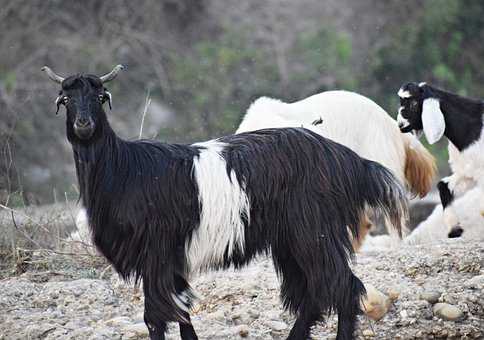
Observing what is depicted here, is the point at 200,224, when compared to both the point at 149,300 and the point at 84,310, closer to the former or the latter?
the point at 149,300

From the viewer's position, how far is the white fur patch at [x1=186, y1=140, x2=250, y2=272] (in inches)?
263

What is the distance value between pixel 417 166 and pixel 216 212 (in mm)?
3711

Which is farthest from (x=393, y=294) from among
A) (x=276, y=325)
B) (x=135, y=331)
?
(x=135, y=331)

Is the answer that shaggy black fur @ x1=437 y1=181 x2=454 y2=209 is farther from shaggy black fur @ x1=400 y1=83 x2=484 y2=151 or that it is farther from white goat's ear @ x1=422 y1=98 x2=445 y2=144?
white goat's ear @ x1=422 y1=98 x2=445 y2=144

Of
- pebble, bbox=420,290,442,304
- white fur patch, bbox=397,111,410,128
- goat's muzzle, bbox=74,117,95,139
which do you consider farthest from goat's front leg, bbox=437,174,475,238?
goat's muzzle, bbox=74,117,95,139

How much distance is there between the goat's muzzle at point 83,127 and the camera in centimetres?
638

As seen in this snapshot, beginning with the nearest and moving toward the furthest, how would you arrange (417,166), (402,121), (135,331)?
(135,331), (402,121), (417,166)

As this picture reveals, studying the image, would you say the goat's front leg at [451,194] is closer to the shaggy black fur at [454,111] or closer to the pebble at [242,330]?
the shaggy black fur at [454,111]

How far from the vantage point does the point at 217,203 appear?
6676 millimetres

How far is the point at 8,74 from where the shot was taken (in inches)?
714

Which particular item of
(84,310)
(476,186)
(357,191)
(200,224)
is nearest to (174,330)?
(84,310)

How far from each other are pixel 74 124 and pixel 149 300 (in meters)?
1.13

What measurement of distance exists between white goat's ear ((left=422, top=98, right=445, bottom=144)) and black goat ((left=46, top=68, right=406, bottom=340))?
2341mm

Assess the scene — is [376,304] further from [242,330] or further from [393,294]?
[242,330]
